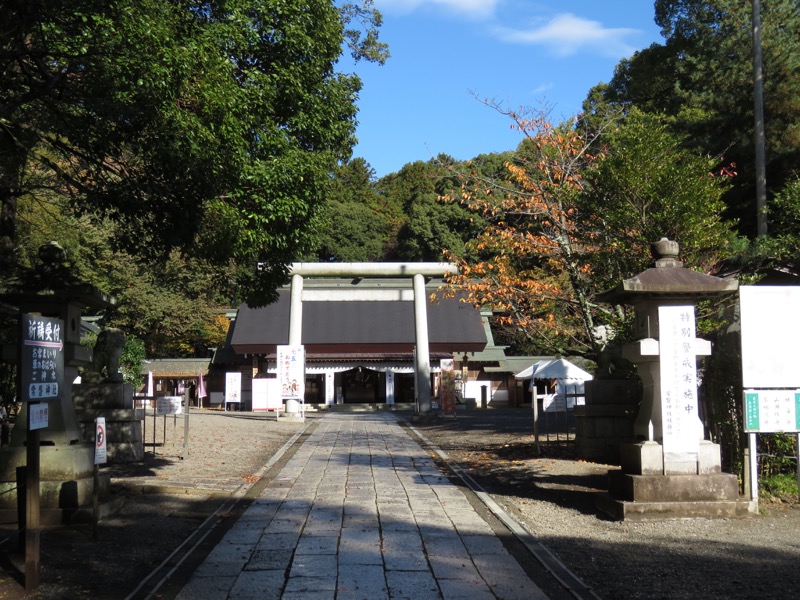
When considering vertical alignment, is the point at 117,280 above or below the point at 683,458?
above

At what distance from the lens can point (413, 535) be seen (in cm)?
722

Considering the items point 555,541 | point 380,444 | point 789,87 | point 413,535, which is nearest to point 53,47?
point 413,535

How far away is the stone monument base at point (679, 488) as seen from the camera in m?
7.72

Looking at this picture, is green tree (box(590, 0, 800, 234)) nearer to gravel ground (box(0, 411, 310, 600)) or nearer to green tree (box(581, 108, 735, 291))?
green tree (box(581, 108, 735, 291))

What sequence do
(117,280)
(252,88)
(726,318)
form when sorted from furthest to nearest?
1. (117,280)
2. (726,318)
3. (252,88)

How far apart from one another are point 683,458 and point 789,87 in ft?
49.5

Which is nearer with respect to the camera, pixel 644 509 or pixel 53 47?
pixel 53 47

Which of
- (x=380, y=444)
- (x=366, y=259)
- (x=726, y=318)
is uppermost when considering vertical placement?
(x=366, y=259)

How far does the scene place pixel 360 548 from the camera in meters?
6.65

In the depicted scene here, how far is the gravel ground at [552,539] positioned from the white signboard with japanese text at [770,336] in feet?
4.59

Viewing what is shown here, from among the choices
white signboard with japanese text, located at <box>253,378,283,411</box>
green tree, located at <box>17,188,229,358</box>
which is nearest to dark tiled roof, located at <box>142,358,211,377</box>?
green tree, located at <box>17,188,229,358</box>

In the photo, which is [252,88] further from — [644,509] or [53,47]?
[644,509]

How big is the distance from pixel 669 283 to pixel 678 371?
0.91 meters

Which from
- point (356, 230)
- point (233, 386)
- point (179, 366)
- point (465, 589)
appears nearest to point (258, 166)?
point (465, 589)
